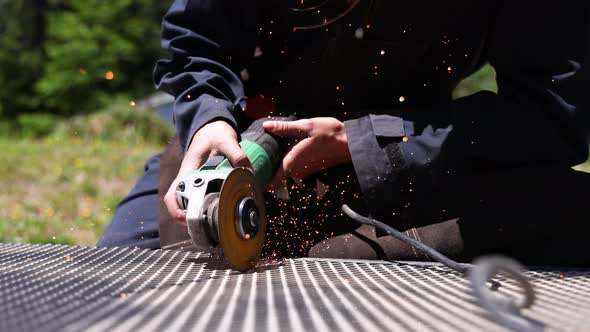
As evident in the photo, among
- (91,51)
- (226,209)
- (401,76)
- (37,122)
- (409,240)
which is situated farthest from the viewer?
(37,122)

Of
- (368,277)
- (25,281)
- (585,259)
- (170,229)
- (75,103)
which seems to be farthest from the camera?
(75,103)

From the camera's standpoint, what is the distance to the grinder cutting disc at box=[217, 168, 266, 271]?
3.80 feet

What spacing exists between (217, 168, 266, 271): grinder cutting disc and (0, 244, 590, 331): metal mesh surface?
0.04 metres

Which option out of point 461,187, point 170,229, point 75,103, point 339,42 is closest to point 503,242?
point 461,187

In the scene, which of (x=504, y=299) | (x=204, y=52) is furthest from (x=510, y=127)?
(x=204, y=52)

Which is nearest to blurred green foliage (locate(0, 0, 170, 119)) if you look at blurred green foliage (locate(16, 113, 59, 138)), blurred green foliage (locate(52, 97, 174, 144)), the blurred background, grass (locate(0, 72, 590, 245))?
the blurred background

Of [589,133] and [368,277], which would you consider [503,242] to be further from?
[368,277]

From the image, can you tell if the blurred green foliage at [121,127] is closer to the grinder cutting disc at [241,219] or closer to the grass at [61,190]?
the grass at [61,190]

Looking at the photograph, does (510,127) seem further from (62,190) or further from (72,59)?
(72,59)

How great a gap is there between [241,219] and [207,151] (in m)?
0.26

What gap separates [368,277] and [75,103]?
81.9ft

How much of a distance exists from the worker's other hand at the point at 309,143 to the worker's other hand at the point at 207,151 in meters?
0.11

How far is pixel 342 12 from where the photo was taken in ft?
5.29

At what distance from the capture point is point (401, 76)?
1.67 metres
